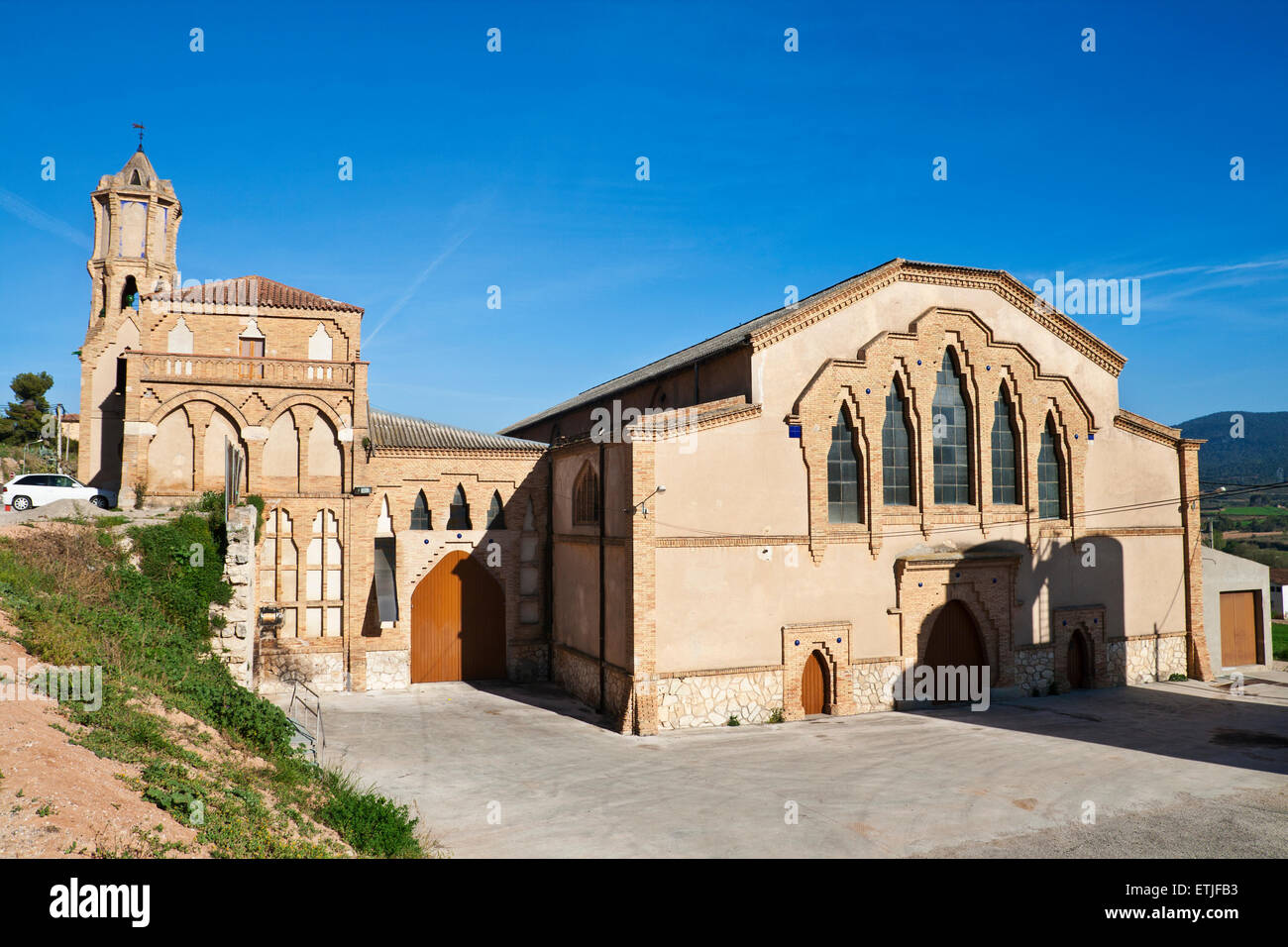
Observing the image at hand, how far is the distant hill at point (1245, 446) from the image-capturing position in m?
127

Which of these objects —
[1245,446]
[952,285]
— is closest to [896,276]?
[952,285]

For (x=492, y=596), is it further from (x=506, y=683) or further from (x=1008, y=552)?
(x=1008, y=552)

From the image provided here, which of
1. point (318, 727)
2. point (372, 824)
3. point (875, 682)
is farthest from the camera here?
point (875, 682)

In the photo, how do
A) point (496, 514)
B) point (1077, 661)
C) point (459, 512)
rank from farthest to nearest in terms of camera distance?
1. point (496, 514)
2. point (459, 512)
3. point (1077, 661)

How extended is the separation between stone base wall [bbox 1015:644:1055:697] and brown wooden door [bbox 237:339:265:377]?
25.3 m

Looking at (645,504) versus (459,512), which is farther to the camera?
(459,512)

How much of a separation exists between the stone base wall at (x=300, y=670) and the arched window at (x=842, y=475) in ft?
50.4

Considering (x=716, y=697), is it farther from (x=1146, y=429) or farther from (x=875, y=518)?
(x=1146, y=429)

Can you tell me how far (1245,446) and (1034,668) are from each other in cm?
17105

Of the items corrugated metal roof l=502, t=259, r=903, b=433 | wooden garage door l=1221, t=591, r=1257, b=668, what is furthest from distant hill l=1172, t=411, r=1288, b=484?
corrugated metal roof l=502, t=259, r=903, b=433

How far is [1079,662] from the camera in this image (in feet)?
83.6

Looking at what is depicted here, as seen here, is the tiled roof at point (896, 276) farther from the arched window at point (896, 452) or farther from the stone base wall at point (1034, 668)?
the stone base wall at point (1034, 668)
